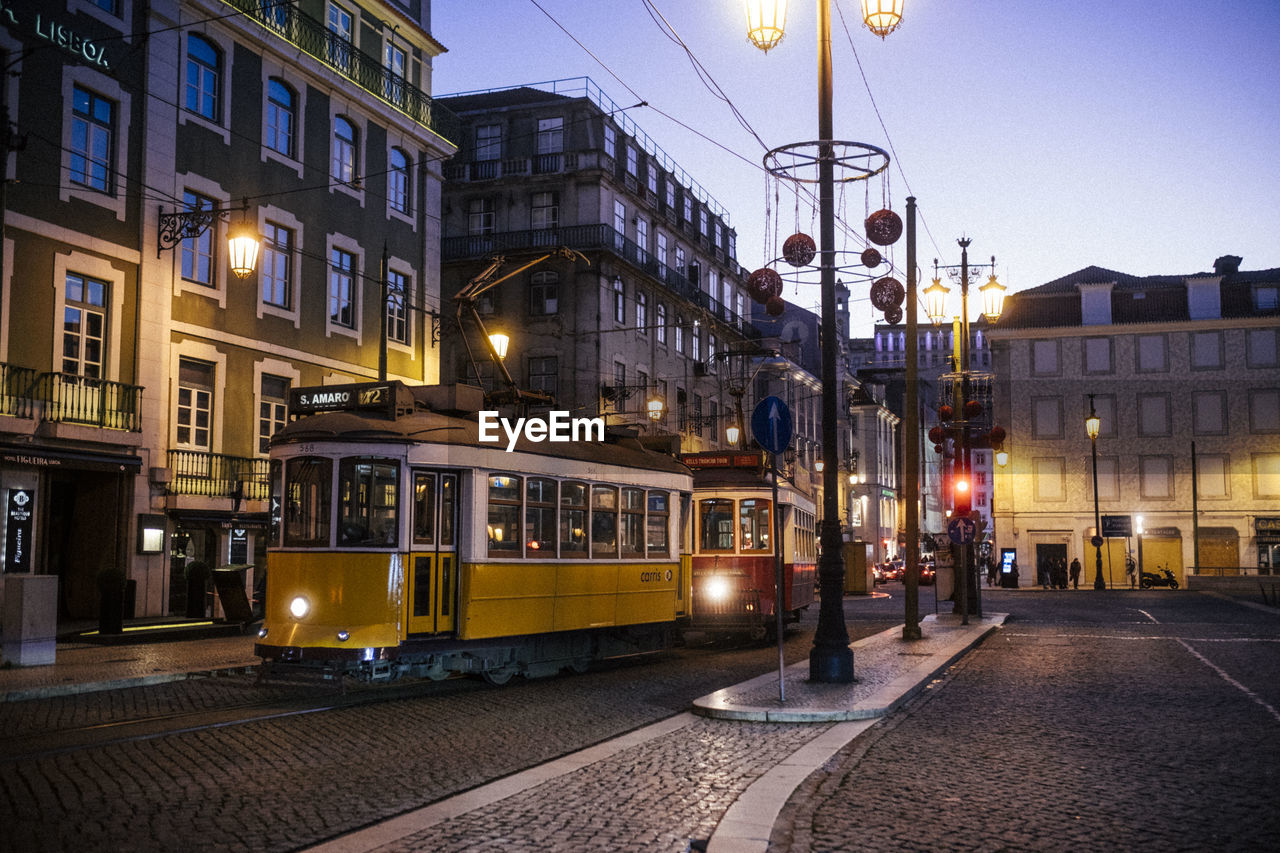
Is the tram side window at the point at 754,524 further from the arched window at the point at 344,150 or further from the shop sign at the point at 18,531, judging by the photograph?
the arched window at the point at 344,150

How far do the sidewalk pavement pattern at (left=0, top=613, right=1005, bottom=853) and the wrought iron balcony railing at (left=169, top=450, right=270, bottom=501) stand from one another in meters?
4.40

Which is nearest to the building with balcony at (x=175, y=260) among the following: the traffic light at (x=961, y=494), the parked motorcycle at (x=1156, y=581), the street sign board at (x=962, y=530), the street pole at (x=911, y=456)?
the street pole at (x=911, y=456)

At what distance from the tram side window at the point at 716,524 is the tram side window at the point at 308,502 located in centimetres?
931

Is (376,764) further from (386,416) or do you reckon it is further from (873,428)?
(873,428)

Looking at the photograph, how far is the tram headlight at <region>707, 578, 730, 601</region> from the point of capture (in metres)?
20.4

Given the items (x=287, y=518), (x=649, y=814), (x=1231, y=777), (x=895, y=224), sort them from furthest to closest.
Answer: (x=895, y=224), (x=287, y=518), (x=1231, y=777), (x=649, y=814)

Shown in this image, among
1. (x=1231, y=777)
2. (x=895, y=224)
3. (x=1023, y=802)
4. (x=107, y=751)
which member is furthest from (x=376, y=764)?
(x=895, y=224)

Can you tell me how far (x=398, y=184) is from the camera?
3133cm

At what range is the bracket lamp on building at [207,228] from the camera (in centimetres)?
2123

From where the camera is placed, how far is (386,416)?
13.0 m

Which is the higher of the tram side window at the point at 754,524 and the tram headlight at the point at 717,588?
the tram side window at the point at 754,524

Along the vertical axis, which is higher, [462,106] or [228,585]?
[462,106]

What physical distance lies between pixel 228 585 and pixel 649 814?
52.5 ft

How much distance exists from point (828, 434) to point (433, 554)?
4.63 metres
